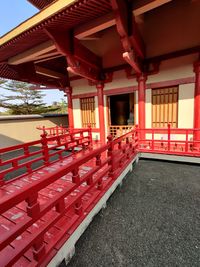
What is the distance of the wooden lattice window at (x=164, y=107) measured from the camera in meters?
4.40

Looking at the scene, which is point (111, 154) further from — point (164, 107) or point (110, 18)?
point (164, 107)

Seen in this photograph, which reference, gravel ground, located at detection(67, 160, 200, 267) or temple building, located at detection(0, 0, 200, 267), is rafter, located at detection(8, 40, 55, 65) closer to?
temple building, located at detection(0, 0, 200, 267)

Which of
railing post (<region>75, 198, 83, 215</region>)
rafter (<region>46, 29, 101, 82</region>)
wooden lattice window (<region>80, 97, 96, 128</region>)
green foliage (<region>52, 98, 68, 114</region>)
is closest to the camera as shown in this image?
railing post (<region>75, 198, 83, 215</region>)

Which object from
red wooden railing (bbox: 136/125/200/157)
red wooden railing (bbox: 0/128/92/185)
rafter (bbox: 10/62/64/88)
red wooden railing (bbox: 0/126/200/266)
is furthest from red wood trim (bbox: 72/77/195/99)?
red wooden railing (bbox: 0/126/200/266)

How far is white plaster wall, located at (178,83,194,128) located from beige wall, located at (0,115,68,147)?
6829 millimetres

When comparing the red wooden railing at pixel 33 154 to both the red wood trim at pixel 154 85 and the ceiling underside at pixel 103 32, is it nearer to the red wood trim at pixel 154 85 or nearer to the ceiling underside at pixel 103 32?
the red wood trim at pixel 154 85

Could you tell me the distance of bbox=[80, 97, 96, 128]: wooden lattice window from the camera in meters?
6.01

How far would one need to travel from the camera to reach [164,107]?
4.56 m

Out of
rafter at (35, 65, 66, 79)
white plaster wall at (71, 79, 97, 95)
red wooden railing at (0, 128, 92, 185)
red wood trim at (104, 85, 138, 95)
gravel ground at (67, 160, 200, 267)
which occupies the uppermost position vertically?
rafter at (35, 65, 66, 79)

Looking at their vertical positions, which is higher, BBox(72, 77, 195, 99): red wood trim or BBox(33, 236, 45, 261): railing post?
BBox(72, 77, 195, 99): red wood trim

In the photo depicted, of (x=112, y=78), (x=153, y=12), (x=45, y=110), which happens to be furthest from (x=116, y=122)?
(x=45, y=110)

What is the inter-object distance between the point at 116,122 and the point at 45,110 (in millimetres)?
9376

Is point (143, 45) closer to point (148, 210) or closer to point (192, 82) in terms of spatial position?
point (192, 82)

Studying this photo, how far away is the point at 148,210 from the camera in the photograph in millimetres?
2029
